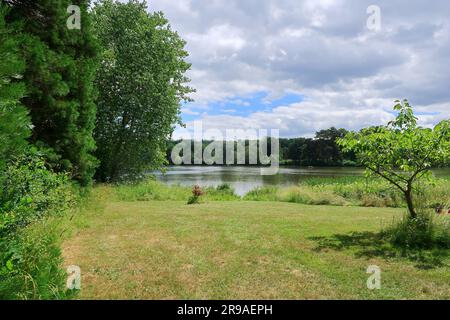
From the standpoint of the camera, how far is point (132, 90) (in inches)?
830

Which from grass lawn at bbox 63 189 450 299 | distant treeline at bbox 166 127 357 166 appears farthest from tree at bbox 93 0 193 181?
distant treeline at bbox 166 127 357 166

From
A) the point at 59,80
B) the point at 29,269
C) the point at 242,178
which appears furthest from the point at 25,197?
the point at 242,178

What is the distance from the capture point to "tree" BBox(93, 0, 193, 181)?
68.6 feet

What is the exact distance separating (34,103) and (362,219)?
33.8 feet

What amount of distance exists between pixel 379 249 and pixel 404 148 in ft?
7.83

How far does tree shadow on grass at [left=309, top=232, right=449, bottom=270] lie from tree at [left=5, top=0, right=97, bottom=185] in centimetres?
781

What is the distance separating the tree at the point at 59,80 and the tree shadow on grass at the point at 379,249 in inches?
308

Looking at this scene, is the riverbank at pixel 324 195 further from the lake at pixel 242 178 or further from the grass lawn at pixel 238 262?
the grass lawn at pixel 238 262

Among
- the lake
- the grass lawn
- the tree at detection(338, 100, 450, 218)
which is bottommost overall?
the lake

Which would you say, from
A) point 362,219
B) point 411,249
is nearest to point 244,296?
point 411,249

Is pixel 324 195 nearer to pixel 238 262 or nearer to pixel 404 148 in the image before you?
pixel 404 148

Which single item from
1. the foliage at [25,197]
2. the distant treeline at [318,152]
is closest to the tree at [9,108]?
the foliage at [25,197]

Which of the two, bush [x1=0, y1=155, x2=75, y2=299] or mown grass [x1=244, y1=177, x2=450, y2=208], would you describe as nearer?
bush [x1=0, y1=155, x2=75, y2=299]

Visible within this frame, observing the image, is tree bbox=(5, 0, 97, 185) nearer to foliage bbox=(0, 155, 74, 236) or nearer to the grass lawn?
foliage bbox=(0, 155, 74, 236)
